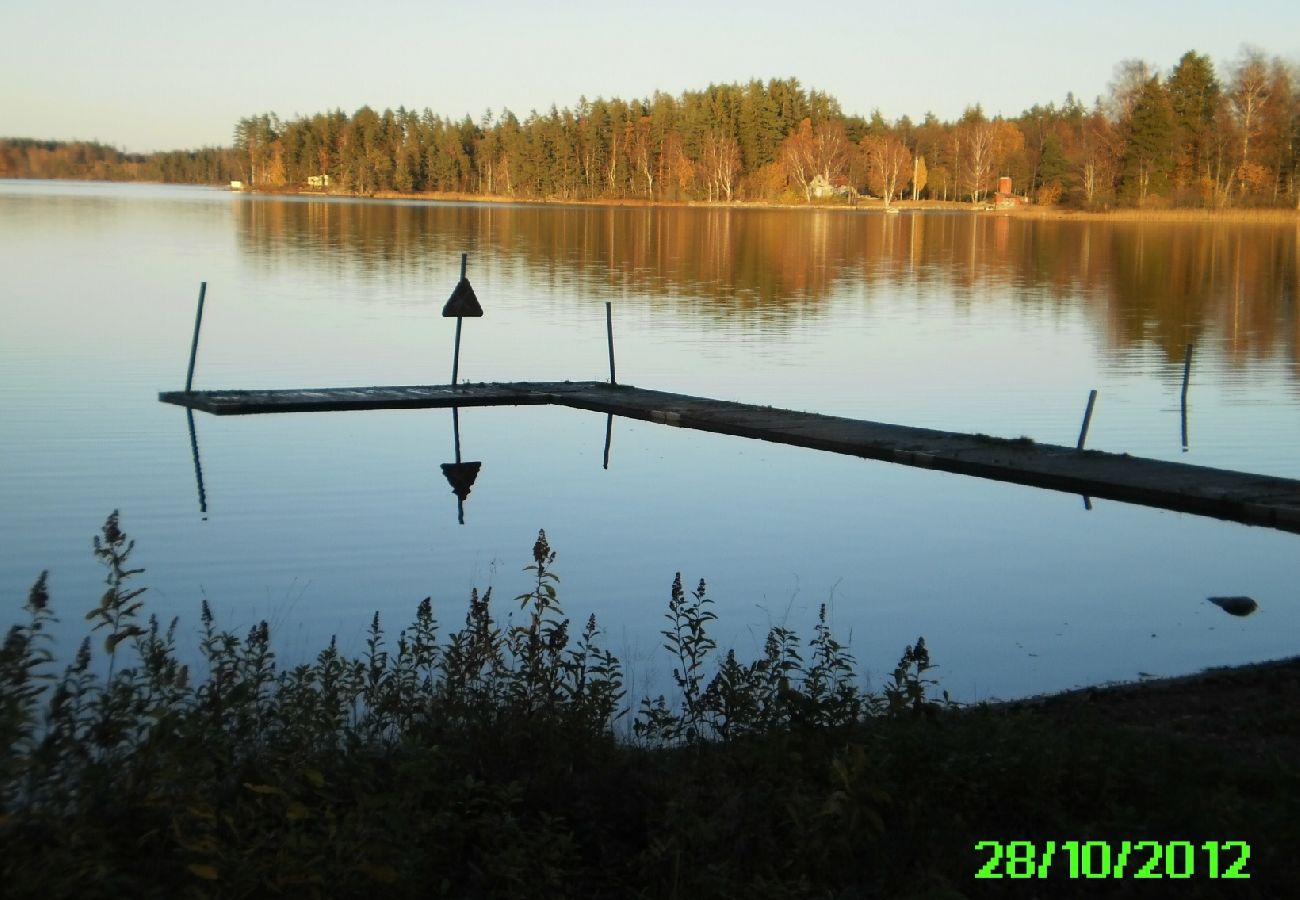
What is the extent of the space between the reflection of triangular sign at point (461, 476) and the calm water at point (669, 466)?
0.63 ft

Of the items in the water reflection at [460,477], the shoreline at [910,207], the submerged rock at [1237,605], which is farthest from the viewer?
the shoreline at [910,207]

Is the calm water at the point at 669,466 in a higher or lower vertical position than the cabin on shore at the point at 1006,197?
lower

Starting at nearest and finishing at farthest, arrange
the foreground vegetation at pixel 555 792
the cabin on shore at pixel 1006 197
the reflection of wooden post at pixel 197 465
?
the foreground vegetation at pixel 555 792
the reflection of wooden post at pixel 197 465
the cabin on shore at pixel 1006 197

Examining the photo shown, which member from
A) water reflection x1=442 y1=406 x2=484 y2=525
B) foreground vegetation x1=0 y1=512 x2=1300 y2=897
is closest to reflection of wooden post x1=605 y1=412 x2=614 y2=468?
water reflection x1=442 y1=406 x2=484 y2=525

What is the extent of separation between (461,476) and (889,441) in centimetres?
515

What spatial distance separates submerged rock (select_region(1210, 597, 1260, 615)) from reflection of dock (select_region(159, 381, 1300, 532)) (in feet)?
7.90

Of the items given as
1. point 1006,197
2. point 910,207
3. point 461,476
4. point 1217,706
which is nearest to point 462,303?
point 461,476

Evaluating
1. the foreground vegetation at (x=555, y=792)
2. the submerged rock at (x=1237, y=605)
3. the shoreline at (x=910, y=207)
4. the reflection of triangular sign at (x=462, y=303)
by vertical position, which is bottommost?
the submerged rock at (x=1237, y=605)

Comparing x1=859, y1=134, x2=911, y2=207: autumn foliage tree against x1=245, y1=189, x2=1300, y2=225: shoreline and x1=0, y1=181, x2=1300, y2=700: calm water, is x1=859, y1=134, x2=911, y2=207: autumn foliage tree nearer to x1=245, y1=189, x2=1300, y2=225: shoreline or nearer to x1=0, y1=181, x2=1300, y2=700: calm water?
x1=245, y1=189, x2=1300, y2=225: shoreline

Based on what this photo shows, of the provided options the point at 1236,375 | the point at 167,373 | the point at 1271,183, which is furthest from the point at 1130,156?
the point at 167,373

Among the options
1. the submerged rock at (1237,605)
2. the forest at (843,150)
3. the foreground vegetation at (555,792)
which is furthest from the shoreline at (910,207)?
the foreground vegetation at (555,792)

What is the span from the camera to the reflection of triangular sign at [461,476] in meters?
15.9

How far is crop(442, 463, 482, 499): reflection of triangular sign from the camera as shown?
15.9 metres

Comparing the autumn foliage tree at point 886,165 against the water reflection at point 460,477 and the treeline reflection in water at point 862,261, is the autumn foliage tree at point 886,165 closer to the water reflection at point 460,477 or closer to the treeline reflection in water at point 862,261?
the treeline reflection in water at point 862,261
